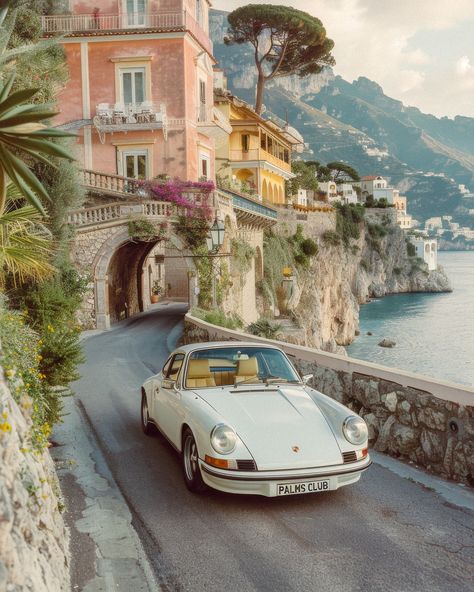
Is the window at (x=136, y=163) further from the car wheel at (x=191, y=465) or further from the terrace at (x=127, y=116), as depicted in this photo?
the car wheel at (x=191, y=465)

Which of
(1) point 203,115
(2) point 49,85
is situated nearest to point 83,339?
(2) point 49,85

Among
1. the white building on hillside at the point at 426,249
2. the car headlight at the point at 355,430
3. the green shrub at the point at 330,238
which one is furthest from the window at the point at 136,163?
the white building on hillside at the point at 426,249

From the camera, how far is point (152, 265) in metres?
41.3

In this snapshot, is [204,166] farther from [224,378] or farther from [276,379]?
[276,379]

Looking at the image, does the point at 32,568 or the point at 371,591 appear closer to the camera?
the point at 32,568

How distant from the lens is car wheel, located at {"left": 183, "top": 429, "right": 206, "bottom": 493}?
6365mm

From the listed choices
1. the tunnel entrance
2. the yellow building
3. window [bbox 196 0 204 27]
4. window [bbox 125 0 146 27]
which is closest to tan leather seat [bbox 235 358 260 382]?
the tunnel entrance

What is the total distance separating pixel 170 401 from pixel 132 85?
80.5ft

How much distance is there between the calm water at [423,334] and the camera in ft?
169

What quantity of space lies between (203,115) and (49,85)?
17987 mm

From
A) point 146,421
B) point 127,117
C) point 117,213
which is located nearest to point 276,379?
point 146,421

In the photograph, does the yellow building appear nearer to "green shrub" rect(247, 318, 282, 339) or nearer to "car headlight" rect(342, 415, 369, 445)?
"green shrub" rect(247, 318, 282, 339)

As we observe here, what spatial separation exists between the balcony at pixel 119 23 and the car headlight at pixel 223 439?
25.8 metres

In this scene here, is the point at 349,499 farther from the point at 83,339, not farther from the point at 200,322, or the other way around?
the point at 83,339
